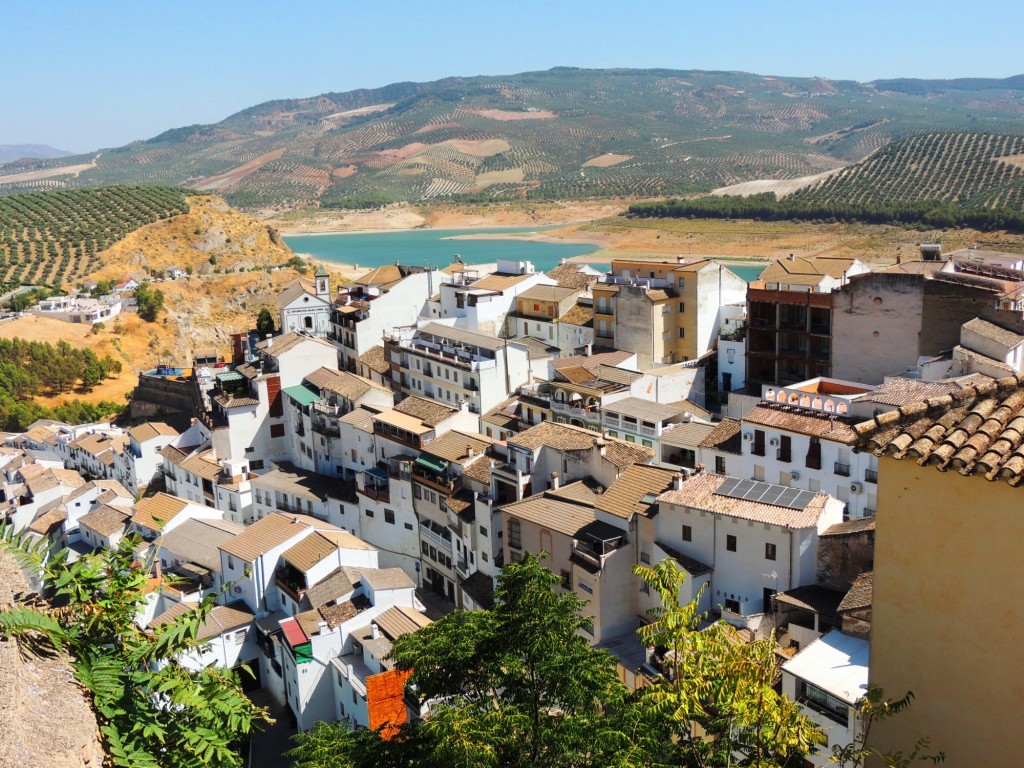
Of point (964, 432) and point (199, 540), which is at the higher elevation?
point (964, 432)

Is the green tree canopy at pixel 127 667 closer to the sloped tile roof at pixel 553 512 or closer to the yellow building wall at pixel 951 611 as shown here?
the yellow building wall at pixel 951 611

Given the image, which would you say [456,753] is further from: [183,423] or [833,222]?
[833,222]

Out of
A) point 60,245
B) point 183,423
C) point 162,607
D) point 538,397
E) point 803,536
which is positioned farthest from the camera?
point 60,245

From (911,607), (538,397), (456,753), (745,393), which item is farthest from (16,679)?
(745,393)

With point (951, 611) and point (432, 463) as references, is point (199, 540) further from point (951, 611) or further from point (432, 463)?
point (951, 611)

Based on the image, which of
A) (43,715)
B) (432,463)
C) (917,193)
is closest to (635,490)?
(432,463)
